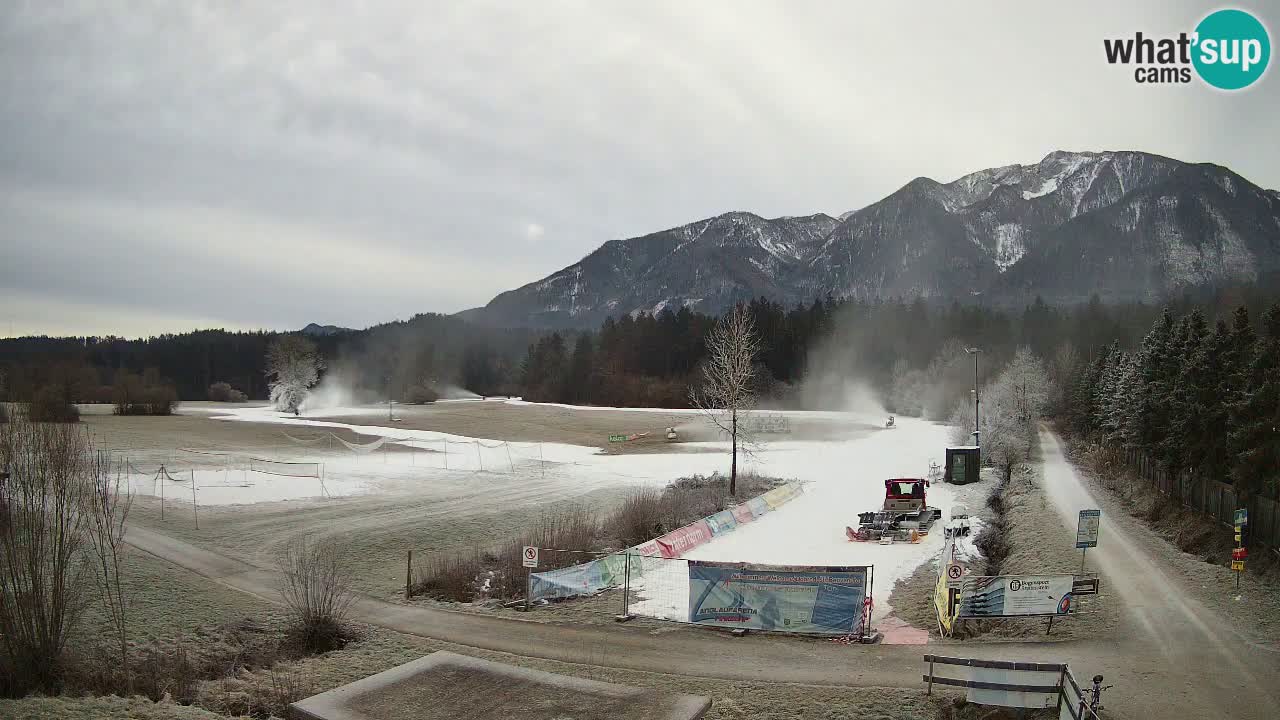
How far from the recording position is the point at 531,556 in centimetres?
2119

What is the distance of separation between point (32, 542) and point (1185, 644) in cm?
2334

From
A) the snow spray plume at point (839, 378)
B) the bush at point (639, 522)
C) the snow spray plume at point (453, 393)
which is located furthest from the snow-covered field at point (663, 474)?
the snow spray plume at point (453, 393)

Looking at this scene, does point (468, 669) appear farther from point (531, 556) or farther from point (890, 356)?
point (890, 356)

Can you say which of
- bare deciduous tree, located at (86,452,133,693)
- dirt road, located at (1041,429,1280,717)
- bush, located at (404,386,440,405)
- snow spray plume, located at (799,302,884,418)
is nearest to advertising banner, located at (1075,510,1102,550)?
dirt road, located at (1041,429,1280,717)

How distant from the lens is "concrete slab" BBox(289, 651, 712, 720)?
1223cm

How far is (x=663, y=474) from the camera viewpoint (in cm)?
5300

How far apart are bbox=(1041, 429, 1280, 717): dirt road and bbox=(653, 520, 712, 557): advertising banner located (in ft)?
44.6

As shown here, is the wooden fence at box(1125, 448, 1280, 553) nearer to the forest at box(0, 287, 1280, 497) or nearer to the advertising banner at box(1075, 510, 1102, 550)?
the forest at box(0, 287, 1280, 497)

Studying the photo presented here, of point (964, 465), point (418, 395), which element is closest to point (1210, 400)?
point (964, 465)

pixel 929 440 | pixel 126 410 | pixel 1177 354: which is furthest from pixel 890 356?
pixel 126 410

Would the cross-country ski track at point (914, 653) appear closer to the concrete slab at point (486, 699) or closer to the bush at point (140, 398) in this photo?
the concrete slab at point (486, 699)

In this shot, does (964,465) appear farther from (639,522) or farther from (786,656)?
(786,656)

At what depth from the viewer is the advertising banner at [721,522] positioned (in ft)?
105

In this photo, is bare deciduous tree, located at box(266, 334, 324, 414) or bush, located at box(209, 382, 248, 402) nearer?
bare deciduous tree, located at box(266, 334, 324, 414)
